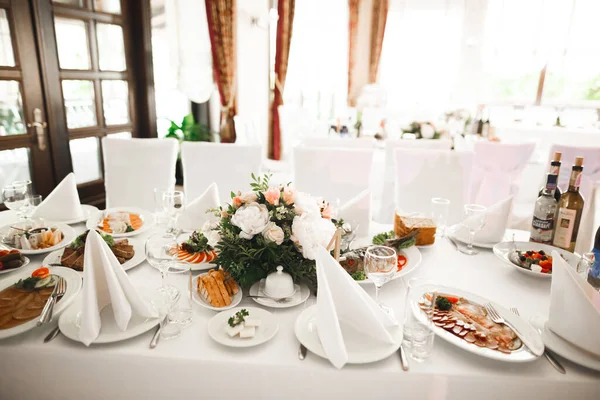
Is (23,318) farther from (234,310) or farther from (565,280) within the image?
(565,280)

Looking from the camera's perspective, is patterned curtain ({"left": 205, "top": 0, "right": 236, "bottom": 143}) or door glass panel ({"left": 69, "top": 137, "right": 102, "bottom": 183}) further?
patterned curtain ({"left": 205, "top": 0, "right": 236, "bottom": 143})

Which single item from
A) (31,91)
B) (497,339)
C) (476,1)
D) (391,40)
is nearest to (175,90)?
(31,91)

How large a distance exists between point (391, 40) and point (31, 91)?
5.13 m

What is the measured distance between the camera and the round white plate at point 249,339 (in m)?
0.94

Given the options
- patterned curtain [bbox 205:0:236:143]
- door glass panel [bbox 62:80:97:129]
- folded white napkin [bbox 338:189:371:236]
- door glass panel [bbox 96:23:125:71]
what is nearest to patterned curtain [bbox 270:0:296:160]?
patterned curtain [bbox 205:0:236:143]

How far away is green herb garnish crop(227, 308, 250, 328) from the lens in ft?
3.22

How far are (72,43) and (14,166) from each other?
3.20ft

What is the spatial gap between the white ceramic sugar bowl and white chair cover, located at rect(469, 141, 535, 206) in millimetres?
1999

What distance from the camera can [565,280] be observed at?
0.97 metres

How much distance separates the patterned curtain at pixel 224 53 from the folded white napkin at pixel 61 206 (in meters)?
2.84

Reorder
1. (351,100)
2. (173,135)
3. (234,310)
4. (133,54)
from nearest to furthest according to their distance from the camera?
1. (234,310)
2. (133,54)
3. (173,135)
4. (351,100)

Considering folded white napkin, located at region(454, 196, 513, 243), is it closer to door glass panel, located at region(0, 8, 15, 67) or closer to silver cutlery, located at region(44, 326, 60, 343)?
silver cutlery, located at region(44, 326, 60, 343)

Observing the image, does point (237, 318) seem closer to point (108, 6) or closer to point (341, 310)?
point (341, 310)

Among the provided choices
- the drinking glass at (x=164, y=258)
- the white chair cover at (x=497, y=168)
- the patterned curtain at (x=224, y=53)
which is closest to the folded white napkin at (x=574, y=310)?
the drinking glass at (x=164, y=258)
